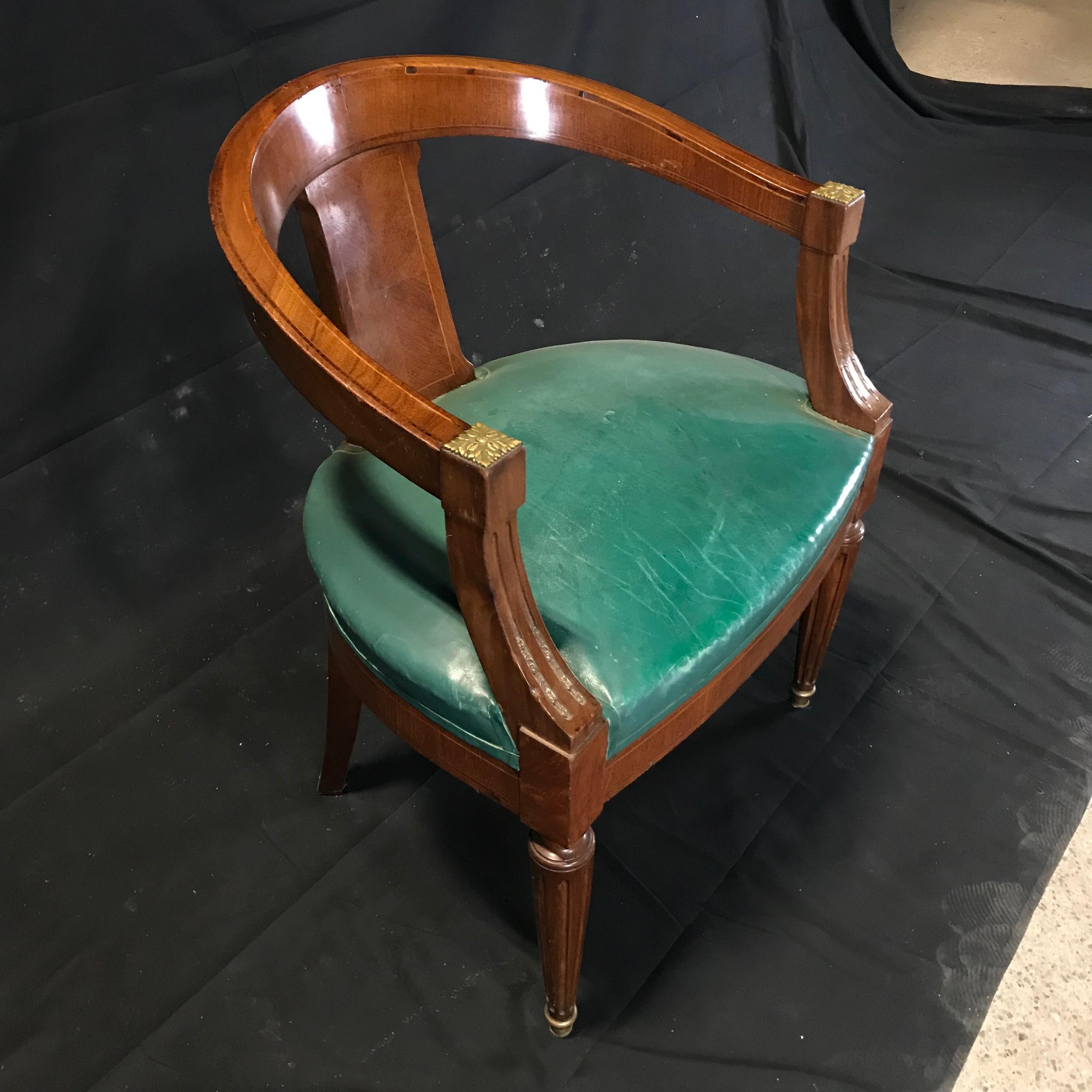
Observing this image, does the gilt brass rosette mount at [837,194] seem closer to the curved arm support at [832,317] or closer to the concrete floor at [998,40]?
the curved arm support at [832,317]

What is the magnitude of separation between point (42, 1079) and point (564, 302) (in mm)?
1475

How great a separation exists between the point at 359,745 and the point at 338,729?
0.57ft

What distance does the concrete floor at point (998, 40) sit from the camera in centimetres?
307

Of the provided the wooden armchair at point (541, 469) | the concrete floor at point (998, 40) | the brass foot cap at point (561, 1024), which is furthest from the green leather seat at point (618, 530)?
the concrete floor at point (998, 40)

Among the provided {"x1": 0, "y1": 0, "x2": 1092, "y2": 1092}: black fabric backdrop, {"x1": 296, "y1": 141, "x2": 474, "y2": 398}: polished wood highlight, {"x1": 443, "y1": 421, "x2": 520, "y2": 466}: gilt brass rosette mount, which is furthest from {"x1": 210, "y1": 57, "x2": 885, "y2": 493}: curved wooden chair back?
{"x1": 0, "y1": 0, "x2": 1092, "y2": 1092}: black fabric backdrop

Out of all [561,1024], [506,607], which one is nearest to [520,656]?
[506,607]

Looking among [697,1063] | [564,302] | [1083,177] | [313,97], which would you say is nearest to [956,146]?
[1083,177]

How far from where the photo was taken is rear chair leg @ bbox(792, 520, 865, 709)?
116cm

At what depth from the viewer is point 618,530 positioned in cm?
90

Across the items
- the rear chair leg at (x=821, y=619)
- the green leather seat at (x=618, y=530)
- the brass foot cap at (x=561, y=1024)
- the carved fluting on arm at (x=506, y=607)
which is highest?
the carved fluting on arm at (x=506, y=607)

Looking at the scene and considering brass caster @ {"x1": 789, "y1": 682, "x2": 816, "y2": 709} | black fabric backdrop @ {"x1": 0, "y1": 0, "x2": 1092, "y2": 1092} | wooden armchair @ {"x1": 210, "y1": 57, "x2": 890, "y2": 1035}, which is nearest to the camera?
wooden armchair @ {"x1": 210, "y1": 57, "x2": 890, "y2": 1035}

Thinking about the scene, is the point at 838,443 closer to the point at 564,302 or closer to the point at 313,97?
the point at 313,97

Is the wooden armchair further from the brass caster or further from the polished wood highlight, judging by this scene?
the brass caster

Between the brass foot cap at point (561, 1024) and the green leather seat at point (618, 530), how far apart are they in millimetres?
372
